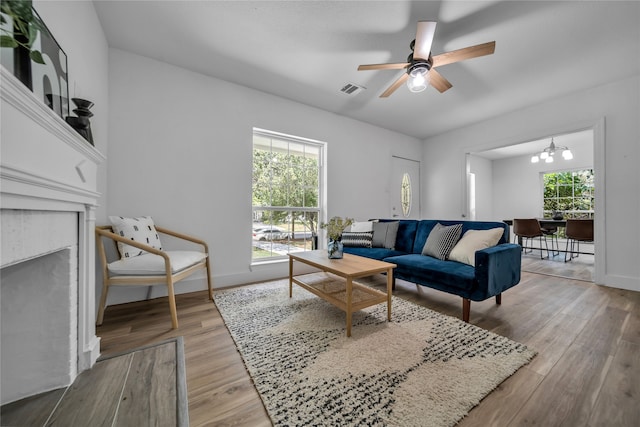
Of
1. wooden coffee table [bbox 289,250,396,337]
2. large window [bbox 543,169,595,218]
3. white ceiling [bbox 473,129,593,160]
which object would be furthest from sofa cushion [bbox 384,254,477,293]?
large window [bbox 543,169,595,218]

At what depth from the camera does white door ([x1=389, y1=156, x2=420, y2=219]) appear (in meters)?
4.78

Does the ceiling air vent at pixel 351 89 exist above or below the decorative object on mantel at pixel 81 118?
above

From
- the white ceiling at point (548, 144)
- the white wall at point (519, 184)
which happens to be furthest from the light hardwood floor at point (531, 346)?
the white wall at point (519, 184)

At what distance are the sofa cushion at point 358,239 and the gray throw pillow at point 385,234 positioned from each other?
8cm

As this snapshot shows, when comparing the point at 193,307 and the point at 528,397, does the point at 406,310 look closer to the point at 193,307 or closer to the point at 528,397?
the point at 528,397

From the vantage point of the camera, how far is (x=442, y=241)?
250 cm

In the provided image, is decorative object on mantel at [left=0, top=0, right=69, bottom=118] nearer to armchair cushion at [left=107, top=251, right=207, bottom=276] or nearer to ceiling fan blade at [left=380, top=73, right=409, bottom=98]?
armchair cushion at [left=107, top=251, right=207, bottom=276]

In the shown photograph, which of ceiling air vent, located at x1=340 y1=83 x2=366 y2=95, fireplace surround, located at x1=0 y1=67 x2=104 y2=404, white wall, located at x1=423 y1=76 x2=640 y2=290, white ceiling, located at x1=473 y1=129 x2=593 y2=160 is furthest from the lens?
white ceiling, located at x1=473 y1=129 x2=593 y2=160

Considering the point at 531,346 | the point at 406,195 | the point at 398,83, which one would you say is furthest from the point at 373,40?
the point at 406,195

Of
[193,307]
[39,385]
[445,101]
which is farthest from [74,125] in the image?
[445,101]

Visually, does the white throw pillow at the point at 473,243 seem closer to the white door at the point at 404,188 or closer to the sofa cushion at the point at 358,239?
the sofa cushion at the point at 358,239

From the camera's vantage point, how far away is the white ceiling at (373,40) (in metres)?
1.89

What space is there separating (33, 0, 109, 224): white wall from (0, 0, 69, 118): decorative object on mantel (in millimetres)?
116

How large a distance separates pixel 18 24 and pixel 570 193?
902 centimetres
